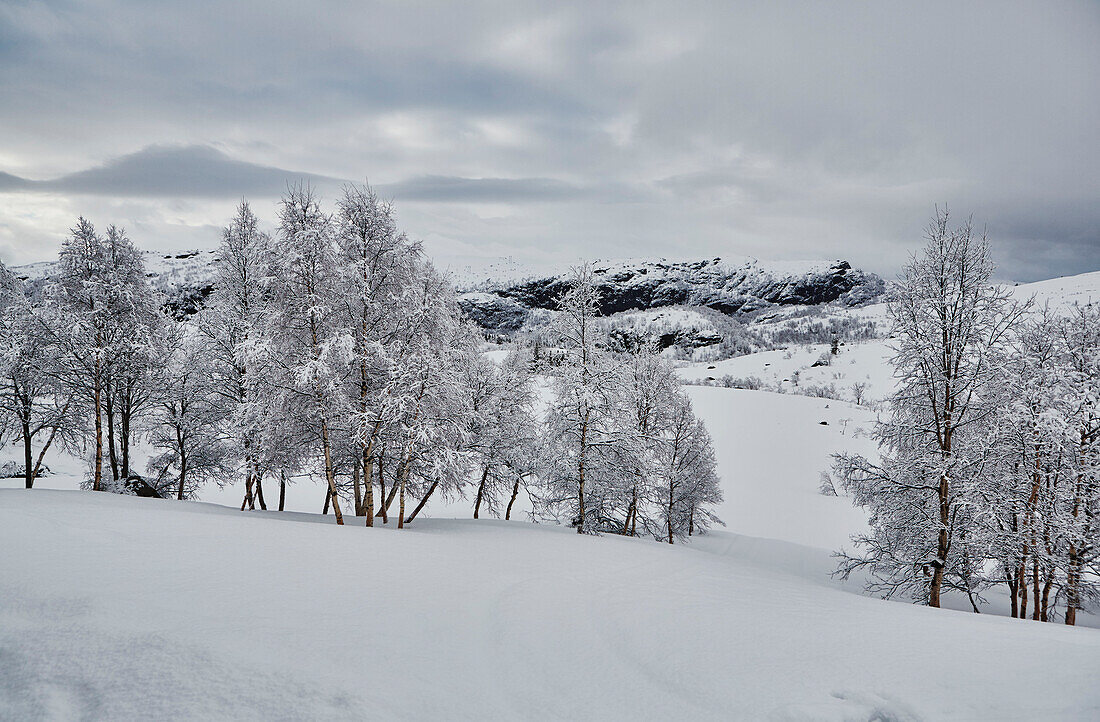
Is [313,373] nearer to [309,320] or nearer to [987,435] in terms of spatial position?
[309,320]

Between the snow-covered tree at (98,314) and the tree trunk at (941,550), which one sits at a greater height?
the snow-covered tree at (98,314)

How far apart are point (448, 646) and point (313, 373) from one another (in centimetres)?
955

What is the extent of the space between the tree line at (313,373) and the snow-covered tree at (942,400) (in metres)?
7.95

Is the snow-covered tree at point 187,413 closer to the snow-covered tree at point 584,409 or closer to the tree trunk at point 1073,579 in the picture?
the snow-covered tree at point 584,409

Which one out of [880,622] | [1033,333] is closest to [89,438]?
[880,622]

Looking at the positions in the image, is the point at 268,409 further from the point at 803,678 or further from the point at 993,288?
the point at 993,288

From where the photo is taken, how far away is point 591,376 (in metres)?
17.6

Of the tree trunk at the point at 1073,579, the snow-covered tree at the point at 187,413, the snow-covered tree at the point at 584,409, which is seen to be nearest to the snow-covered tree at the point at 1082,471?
the tree trunk at the point at 1073,579

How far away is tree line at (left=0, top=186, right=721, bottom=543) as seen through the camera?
1396 cm

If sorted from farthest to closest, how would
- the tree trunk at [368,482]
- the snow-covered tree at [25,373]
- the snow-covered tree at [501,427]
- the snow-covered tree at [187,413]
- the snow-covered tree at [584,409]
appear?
the snow-covered tree at [501,427] < the snow-covered tree at [187,413] < the snow-covered tree at [584,409] < the snow-covered tree at [25,373] < the tree trunk at [368,482]

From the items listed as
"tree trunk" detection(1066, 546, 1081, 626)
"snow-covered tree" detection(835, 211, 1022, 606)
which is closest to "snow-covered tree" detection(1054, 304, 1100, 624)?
"tree trunk" detection(1066, 546, 1081, 626)

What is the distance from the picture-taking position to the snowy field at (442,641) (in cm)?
458

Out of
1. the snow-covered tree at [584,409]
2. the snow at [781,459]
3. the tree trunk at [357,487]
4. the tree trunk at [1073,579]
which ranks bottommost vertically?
the snow at [781,459]

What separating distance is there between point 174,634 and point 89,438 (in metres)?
21.9
